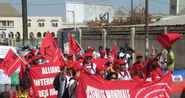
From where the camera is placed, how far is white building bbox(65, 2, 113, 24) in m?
27.0

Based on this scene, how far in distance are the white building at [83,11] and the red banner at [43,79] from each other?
1779cm

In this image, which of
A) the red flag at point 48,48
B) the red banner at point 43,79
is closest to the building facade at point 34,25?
the red flag at point 48,48

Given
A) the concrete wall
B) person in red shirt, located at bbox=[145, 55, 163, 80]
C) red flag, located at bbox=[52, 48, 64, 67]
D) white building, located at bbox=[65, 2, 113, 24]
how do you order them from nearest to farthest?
1. person in red shirt, located at bbox=[145, 55, 163, 80]
2. red flag, located at bbox=[52, 48, 64, 67]
3. the concrete wall
4. white building, located at bbox=[65, 2, 113, 24]

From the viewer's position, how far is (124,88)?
594 centimetres

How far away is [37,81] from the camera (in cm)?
841

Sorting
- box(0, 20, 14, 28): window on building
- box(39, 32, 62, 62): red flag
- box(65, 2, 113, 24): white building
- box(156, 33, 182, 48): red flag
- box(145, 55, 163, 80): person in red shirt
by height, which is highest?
box(65, 2, 113, 24): white building

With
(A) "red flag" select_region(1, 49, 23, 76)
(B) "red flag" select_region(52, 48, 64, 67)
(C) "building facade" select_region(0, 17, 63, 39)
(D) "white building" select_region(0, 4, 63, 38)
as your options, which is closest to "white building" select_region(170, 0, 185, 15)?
(D) "white building" select_region(0, 4, 63, 38)

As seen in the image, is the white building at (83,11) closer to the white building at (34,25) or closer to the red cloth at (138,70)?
the red cloth at (138,70)

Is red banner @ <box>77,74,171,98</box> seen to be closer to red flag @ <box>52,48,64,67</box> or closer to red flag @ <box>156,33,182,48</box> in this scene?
red flag @ <box>156,33,182,48</box>

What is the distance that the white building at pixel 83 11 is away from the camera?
27027mm

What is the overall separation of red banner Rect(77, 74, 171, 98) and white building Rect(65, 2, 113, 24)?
2029 centimetres

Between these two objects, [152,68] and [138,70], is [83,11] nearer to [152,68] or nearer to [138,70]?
[138,70]

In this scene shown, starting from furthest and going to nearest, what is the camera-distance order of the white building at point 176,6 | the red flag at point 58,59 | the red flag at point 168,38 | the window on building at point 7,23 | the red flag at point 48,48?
the window on building at point 7,23, the white building at point 176,6, the red flag at point 48,48, the red flag at point 58,59, the red flag at point 168,38

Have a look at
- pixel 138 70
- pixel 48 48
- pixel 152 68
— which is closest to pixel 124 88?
pixel 152 68
